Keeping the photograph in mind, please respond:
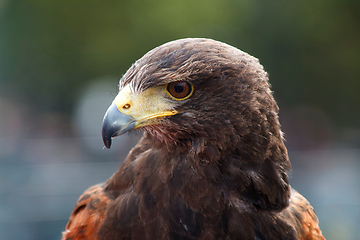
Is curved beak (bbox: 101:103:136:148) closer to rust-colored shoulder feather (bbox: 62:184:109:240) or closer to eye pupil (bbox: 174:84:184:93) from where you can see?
eye pupil (bbox: 174:84:184:93)

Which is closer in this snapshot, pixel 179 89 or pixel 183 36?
pixel 179 89

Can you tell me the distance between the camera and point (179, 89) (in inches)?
58.8

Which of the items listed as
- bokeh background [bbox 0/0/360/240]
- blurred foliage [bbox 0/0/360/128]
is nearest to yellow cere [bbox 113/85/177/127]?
bokeh background [bbox 0/0/360/240]

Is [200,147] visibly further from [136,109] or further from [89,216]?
[89,216]

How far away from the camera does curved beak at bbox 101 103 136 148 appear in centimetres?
144

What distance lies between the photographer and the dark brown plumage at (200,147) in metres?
1.47

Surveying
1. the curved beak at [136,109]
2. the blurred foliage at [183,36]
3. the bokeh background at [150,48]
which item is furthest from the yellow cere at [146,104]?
the blurred foliage at [183,36]

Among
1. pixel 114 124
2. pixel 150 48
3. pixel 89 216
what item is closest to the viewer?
pixel 114 124

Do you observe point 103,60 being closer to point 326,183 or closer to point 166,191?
point 326,183

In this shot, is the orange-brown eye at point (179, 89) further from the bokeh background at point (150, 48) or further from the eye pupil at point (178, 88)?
the bokeh background at point (150, 48)

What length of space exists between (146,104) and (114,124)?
0.57 ft

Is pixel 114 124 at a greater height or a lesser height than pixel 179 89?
lesser

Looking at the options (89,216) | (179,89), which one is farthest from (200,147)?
(89,216)

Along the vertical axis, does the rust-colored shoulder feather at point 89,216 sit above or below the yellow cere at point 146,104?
below
